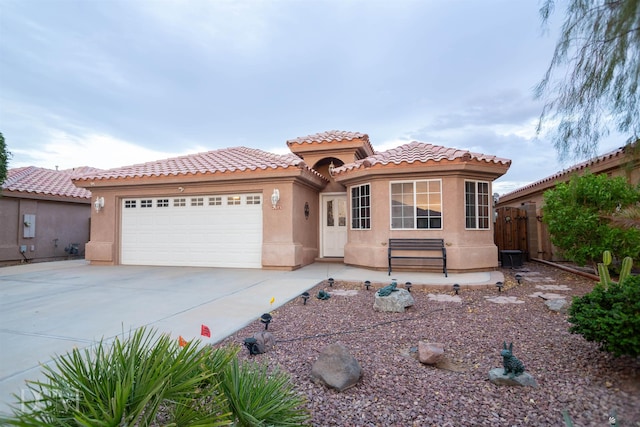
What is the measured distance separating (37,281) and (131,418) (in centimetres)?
988

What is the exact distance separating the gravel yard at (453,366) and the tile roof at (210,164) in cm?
587

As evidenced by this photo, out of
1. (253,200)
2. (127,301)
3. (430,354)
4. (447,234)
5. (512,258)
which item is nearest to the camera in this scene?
(430,354)

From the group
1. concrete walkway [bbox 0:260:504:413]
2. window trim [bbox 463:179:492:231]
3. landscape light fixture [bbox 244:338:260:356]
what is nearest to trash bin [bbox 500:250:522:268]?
window trim [bbox 463:179:492:231]

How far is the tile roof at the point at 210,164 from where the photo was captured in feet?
35.7

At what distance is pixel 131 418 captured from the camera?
63.1 inches

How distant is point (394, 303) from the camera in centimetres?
578

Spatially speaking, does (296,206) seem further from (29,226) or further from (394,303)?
(29,226)

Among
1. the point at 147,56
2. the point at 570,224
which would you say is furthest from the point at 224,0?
the point at 570,224

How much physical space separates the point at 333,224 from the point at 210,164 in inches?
208

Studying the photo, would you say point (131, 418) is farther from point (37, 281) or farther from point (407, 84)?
point (407, 84)

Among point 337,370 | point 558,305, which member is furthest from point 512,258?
point 337,370

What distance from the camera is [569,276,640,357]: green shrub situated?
2.85m

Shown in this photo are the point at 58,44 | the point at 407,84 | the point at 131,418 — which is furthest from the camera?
the point at 407,84

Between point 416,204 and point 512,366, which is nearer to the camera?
point 512,366
